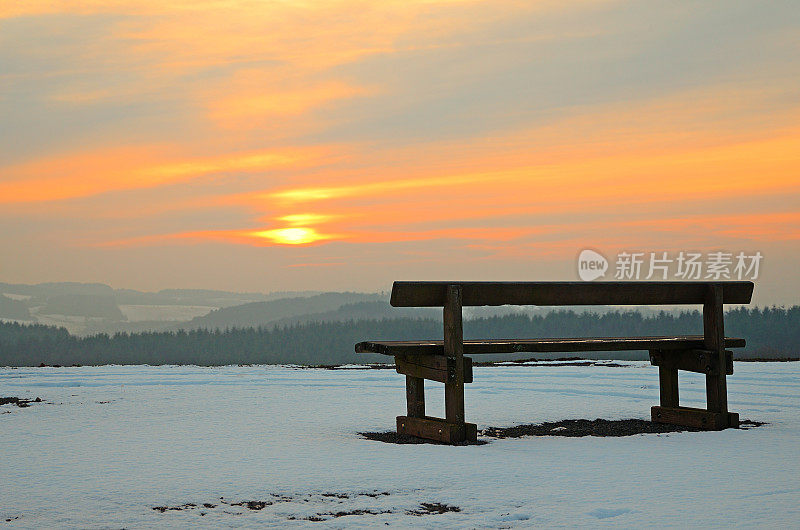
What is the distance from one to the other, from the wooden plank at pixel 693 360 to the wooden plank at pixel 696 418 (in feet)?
1.42

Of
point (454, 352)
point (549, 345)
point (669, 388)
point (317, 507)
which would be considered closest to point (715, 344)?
point (669, 388)

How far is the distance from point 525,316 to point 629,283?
79441 millimetres

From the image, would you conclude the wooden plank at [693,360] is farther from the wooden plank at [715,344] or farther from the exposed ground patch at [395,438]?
the exposed ground patch at [395,438]

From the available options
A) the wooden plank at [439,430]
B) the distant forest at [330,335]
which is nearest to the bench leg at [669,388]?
the wooden plank at [439,430]

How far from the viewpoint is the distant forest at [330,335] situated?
88.8 metres

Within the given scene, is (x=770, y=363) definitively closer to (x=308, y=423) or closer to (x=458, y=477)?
(x=308, y=423)

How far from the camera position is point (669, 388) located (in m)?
9.44

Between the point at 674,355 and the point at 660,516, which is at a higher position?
the point at 674,355

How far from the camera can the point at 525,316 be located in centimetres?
8731

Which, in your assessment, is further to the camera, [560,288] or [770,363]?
[770,363]

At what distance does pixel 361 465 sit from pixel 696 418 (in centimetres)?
412

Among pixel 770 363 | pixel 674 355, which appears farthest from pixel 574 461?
pixel 770 363

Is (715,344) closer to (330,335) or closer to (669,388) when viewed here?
(669,388)

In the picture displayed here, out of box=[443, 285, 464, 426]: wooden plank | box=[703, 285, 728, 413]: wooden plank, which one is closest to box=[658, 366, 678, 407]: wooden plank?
box=[703, 285, 728, 413]: wooden plank
